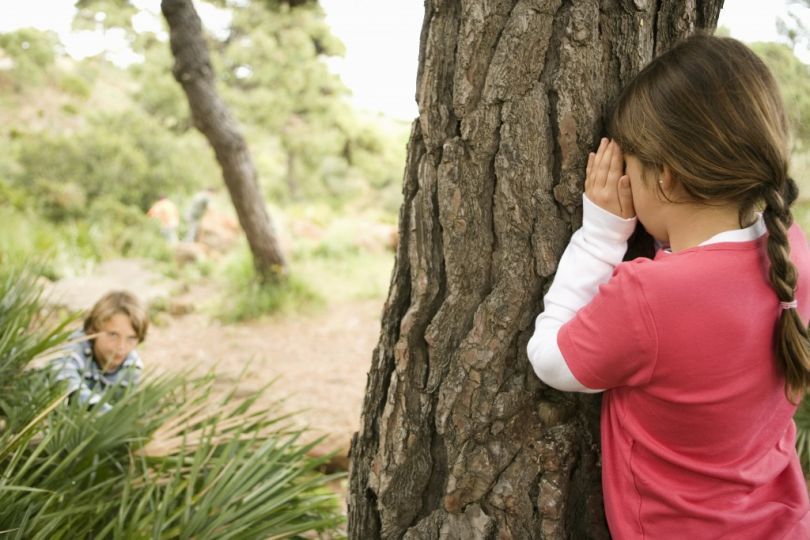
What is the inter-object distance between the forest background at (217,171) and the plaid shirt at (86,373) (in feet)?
16.0

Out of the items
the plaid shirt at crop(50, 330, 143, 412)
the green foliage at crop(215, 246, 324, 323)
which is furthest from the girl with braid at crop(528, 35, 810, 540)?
the green foliage at crop(215, 246, 324, 323)

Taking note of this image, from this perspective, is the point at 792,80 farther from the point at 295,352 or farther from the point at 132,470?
the point at 295,352

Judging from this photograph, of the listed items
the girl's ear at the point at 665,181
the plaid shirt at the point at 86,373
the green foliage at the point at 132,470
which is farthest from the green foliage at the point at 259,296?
the girl's ear at the point at 665,181

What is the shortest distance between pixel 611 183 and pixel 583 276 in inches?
8.0

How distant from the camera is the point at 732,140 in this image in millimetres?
1072

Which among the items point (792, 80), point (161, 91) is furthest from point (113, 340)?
point (161, 91)

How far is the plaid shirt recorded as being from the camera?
2.54 meters

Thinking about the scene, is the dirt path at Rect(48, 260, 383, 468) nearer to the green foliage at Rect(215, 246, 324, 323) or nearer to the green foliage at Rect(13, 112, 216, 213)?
the green foliage at Rect(215, 246, 324, 323)

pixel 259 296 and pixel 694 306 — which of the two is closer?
pixel 694 306

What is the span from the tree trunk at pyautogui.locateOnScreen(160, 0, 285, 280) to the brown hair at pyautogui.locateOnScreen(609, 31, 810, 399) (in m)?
6.65

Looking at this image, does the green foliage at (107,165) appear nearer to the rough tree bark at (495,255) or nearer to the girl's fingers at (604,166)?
the rough tree bark at (495,255)

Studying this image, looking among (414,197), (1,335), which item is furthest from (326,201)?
(414,197)

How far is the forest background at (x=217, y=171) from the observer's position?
8.87m

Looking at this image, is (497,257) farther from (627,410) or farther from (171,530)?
(171,530)
